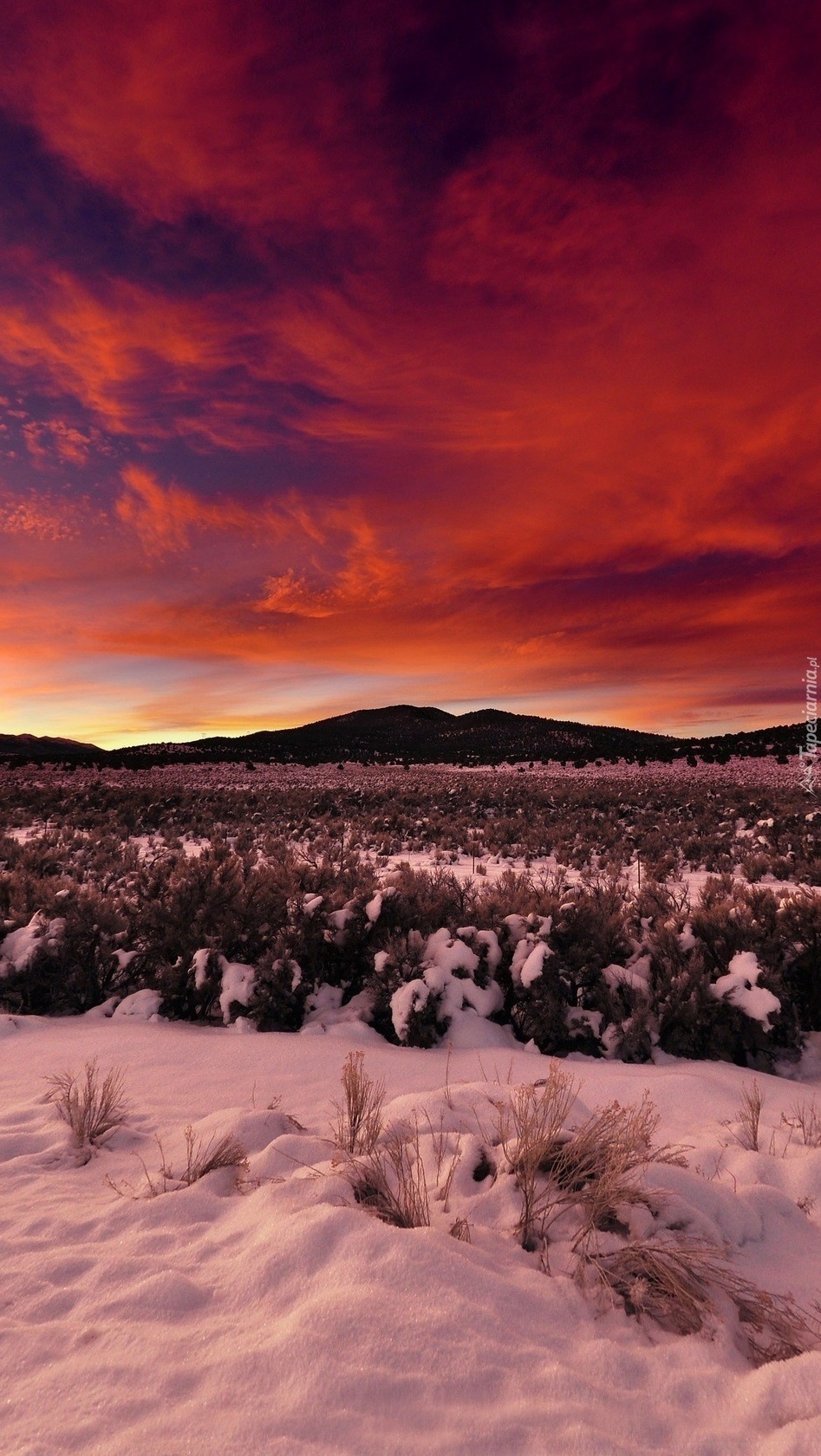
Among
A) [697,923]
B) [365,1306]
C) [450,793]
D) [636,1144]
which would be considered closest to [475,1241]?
[365,1306]

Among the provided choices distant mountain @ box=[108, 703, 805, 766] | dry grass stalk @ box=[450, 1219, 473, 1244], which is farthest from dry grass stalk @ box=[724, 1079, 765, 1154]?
distant mountain @ box=[108, 703, 805, 766]

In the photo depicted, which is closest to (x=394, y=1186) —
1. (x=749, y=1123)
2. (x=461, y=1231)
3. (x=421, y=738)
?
(x=461, y=1231)

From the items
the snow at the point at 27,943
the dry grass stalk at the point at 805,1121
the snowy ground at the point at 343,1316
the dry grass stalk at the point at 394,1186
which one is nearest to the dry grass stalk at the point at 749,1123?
the snowy ground at the point at 343,1316

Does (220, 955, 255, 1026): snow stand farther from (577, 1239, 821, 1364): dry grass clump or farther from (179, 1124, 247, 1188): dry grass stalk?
(577, 1239, 821, 1364): dry grass clump

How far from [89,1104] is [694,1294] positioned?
3.08m

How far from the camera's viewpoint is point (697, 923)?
243 inches

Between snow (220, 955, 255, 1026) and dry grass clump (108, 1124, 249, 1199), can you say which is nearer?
dry grass clump (108, 1124, 249, 1199)

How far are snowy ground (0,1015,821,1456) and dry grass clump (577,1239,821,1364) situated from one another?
68 mm

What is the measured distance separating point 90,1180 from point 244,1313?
54.4 inches

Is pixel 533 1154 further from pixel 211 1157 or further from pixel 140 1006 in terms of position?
pixel 140 1006

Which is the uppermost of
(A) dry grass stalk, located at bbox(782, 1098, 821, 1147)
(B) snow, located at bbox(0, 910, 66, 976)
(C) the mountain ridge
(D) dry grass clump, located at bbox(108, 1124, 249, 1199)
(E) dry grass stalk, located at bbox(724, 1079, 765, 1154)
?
(C) the mountain ridge

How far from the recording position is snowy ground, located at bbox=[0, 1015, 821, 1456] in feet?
6.00

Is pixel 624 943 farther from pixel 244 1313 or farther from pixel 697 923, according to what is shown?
pixel 244 1313

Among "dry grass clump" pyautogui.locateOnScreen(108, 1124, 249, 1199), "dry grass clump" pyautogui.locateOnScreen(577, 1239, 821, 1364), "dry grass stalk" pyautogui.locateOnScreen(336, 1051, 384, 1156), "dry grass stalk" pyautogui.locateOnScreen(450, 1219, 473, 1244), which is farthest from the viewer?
"dry grass stalk" pyautogui.locateOnScreen(336, 1051, 384, 1156)
